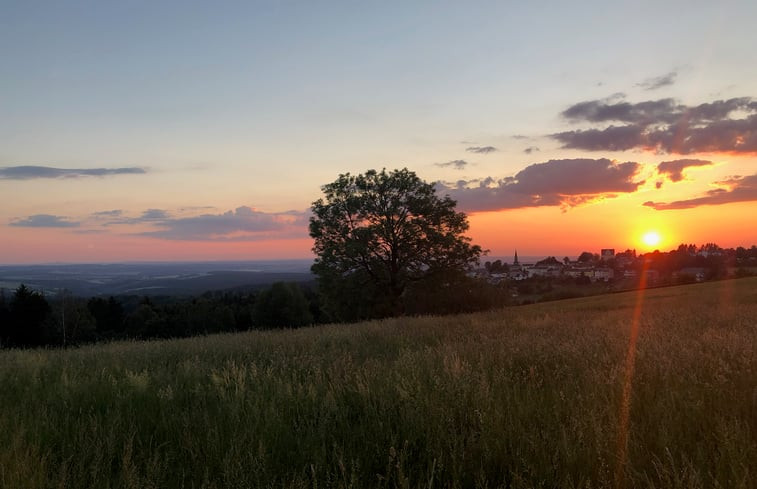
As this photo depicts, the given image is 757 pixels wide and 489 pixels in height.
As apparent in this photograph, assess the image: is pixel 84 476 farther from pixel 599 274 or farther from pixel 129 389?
pixel 599 274

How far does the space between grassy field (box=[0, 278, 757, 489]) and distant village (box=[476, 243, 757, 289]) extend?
146ft

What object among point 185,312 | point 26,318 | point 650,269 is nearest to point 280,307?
point 185,312

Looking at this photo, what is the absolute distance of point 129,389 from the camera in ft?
16.9

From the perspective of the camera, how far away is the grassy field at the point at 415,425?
2.85 m

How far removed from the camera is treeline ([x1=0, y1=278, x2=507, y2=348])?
1166 inches

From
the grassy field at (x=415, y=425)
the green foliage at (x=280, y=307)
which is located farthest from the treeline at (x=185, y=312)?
Result: the grassy field at (x=415, y=425)

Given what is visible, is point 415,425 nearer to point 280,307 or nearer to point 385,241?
point 385,241

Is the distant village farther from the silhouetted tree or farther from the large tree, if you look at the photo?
the silhouetted tree

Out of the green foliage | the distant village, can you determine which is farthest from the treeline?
the distant village

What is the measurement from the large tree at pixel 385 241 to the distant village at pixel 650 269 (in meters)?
19.1

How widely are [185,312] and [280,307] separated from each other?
44.4 feet

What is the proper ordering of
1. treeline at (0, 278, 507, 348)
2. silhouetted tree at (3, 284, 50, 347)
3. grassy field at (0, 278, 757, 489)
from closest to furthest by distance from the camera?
1. grassy field at (0, 278, 757, 489)
2. treeline at (0, 278, 507, 348)
3. silhouetted tree at (3, 284, 50, 347)

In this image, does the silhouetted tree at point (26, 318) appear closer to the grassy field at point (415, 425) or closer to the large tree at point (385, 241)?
the large tree at point (385, 241)

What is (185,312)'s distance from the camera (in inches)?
2516
